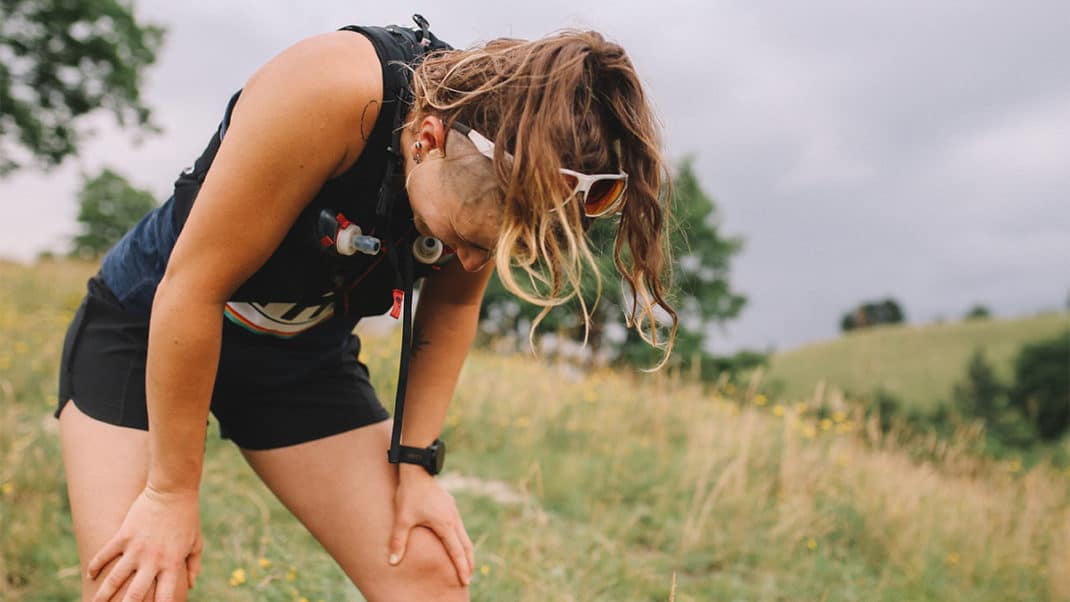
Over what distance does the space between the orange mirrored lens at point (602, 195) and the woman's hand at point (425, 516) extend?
2.81ft

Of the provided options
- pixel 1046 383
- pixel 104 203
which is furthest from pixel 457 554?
pixel 1046 383

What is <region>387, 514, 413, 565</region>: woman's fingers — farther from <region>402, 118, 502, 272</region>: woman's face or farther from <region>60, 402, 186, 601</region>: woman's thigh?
<region>402, 118, 502, 272</region>: woman's face

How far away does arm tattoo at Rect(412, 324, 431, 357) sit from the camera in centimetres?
196

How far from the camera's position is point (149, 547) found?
145cm

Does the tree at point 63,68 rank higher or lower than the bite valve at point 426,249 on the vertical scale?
higher

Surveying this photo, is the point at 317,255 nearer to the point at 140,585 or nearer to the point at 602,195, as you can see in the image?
the point at 602,195

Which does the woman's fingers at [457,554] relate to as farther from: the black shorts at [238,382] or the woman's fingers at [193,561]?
the woman's fingers at [193,561]

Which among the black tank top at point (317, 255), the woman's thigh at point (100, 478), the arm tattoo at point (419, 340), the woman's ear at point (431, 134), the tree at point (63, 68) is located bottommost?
the woman's thigh at point (100, 478)

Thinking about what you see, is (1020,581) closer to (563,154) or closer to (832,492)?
(832,492)

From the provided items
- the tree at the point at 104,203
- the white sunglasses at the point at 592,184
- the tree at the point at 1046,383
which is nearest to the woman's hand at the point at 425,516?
the white sunglasses at the point at 592,184

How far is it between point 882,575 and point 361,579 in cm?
291

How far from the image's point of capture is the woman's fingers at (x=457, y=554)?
1757 millimetres

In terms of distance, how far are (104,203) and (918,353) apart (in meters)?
42.2

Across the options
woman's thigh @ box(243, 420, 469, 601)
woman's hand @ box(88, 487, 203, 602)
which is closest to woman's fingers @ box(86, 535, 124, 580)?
woman's hand @ box(88, 487, 203, 602)
